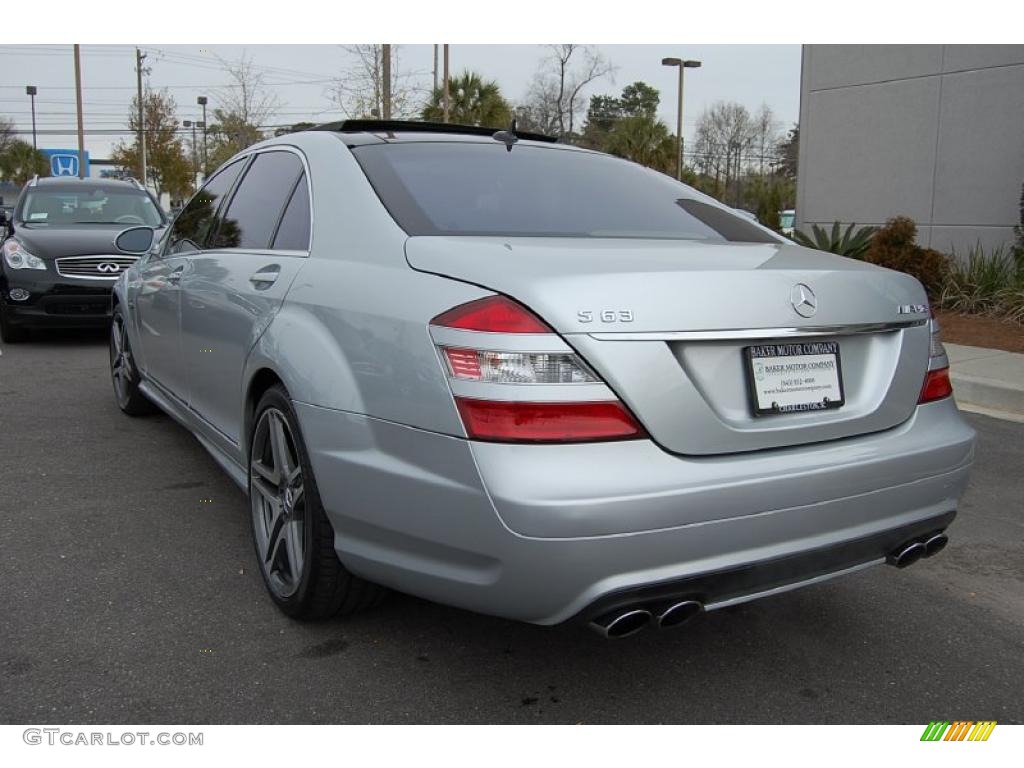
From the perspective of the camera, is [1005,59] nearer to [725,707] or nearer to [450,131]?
[450,131]

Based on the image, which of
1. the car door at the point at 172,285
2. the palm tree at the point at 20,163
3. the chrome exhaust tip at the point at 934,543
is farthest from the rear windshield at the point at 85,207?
the palm tree at the point at 20,163

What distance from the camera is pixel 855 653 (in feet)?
9.41

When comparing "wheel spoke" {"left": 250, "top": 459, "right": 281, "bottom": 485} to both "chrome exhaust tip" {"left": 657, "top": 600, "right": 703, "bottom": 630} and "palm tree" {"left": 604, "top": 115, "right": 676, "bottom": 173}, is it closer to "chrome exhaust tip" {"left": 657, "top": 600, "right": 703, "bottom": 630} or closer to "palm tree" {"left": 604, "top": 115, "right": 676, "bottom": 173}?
"chrome exhaust tip" {"left": 657, "top": 600, "right": 703, "bottom": 630}

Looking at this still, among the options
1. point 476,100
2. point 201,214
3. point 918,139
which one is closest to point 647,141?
point 476,100

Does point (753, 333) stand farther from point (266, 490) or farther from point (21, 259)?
point (21, 259)

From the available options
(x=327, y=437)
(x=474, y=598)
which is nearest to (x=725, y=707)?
(x=474, y=598)

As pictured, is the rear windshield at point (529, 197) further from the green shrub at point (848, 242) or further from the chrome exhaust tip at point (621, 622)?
the green shrub at point (848, 242)

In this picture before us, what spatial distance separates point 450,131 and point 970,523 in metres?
2.85

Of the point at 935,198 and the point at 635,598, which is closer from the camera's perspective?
the point at 635,598

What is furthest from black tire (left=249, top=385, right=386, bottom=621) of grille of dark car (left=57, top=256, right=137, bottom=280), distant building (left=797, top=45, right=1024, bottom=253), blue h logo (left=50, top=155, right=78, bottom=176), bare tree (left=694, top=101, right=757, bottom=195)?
bare tree (left=694, top=101, right=757, bottom=195)

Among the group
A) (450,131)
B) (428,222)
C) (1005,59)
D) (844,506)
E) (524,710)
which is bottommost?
(524,710)

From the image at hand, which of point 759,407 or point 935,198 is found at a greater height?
point 935,198

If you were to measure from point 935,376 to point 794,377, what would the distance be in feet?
2.09
